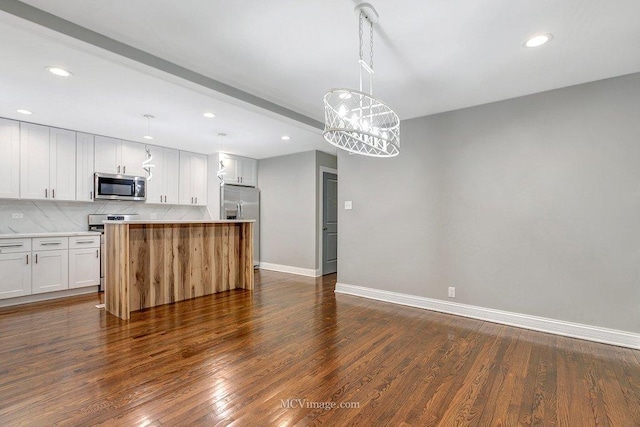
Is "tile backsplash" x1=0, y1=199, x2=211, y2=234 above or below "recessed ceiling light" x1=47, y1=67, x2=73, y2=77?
below

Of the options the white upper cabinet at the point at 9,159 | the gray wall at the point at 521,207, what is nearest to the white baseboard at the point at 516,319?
the gray wall at the point at 521,207

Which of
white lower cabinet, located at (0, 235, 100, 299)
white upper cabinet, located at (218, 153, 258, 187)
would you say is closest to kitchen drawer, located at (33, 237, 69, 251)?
white lower cabinet, located at (0, 235, 100, 299)

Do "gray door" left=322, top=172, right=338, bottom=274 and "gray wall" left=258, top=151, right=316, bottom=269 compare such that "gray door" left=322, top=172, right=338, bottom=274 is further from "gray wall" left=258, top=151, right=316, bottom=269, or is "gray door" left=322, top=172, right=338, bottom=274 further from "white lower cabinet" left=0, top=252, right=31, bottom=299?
"white lower cabinet" left=0, top=252, right=31, bottom=299

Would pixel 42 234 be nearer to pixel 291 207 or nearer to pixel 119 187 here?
pixel 119 187

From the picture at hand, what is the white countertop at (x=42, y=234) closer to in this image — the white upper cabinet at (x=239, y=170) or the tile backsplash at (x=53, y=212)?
the tile backsplash at (x=53, y=212)

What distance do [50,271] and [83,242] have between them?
535 mm

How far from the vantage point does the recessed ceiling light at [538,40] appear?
2.26 meters

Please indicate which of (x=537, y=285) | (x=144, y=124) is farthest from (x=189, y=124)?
(x=537, y=285)

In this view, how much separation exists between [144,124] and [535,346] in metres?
5.39

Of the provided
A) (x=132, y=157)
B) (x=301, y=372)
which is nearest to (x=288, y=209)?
(x=132, y=157)

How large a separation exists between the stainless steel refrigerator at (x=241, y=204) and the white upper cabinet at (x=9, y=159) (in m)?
2.94

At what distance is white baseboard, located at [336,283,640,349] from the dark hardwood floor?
0.13m

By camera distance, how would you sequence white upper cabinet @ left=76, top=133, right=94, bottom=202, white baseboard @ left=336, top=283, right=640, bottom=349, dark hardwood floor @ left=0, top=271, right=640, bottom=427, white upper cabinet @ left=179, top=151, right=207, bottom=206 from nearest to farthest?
dark hardwood floor @ left=0, top=271, right=640, bottom=427
white baseboard @ left=336, top=283, right=640, bottom=349
white upper cabinet @ left=76, top=133, right=94, bottom=202
white upper cabinet @ left=179, top=151, right=207, bottom=206

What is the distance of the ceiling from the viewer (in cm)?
201
